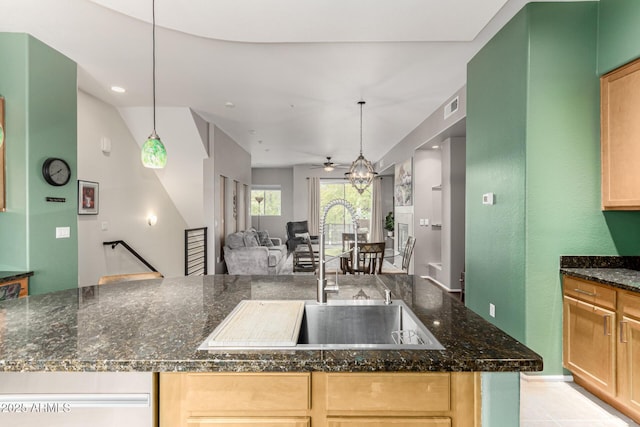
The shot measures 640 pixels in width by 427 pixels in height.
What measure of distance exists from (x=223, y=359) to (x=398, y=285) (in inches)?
48.8

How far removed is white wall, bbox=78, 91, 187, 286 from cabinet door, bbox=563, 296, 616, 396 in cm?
531

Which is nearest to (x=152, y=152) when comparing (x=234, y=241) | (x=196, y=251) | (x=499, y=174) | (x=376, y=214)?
(x=499, y=174)

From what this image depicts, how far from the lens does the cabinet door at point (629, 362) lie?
6.49 feet

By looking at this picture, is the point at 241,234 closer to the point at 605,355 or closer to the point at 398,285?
the point at 398,285

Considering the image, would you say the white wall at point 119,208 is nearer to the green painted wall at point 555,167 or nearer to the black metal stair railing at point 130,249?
the black metal stair railing at point 130,249

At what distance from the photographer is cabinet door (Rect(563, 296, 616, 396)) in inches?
84.3

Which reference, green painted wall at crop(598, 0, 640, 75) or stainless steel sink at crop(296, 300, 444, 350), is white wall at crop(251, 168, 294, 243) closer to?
green painted wall at crop(598, 0, 640, 75)

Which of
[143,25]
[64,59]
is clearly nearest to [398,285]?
[143,25]

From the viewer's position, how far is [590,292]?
7.50 ft

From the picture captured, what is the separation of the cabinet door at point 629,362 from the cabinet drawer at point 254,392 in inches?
86.0

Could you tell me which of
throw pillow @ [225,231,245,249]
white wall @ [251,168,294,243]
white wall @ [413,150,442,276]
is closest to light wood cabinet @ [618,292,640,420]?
white wall @ [413,150,442,276]

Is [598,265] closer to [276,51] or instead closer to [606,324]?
[606,324]

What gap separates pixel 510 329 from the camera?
8.90ft

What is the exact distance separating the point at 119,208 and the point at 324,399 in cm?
496
